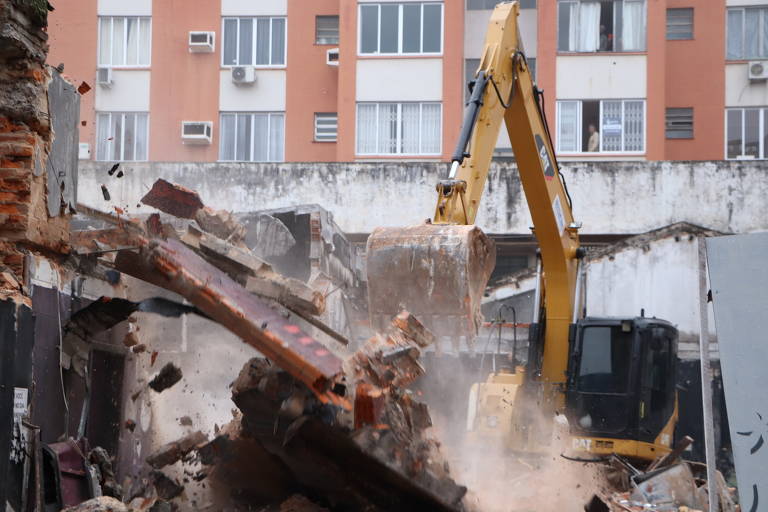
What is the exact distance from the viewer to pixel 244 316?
710 centimetres

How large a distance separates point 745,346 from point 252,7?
24304mm

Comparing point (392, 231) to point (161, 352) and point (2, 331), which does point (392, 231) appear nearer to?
point (2, 331)

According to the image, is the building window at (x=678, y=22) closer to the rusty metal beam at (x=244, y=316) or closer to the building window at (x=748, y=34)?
the building window at (x=748, y=34)

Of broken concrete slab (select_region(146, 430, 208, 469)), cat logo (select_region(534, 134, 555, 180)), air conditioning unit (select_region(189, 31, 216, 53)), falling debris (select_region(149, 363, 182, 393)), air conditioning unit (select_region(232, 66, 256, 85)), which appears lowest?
broken concrete slab (select_region(146, 430, 208, 469))

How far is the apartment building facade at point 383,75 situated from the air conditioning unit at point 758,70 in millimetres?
47

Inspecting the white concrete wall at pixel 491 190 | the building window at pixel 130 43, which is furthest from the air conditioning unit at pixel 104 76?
the white concrete wall at pixel 491 190

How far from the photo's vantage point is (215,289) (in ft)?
23.7

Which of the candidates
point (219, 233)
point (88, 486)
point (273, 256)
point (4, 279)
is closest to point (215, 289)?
point (4, 279)

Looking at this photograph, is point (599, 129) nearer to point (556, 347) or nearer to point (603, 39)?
point (603, 39)

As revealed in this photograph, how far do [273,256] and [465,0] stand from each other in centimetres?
1542

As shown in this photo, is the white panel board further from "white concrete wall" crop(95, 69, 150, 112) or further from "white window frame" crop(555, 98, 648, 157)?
"white concrete wall" crop(95, 69, 150, 112)

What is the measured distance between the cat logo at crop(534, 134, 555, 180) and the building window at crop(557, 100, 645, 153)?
15.9 metres

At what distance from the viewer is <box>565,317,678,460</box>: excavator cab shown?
40.0ft

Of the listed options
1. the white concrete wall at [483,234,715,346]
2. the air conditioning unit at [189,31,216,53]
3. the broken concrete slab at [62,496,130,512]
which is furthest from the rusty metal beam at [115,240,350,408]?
the air conditioning unit at [189,31,216,53]
